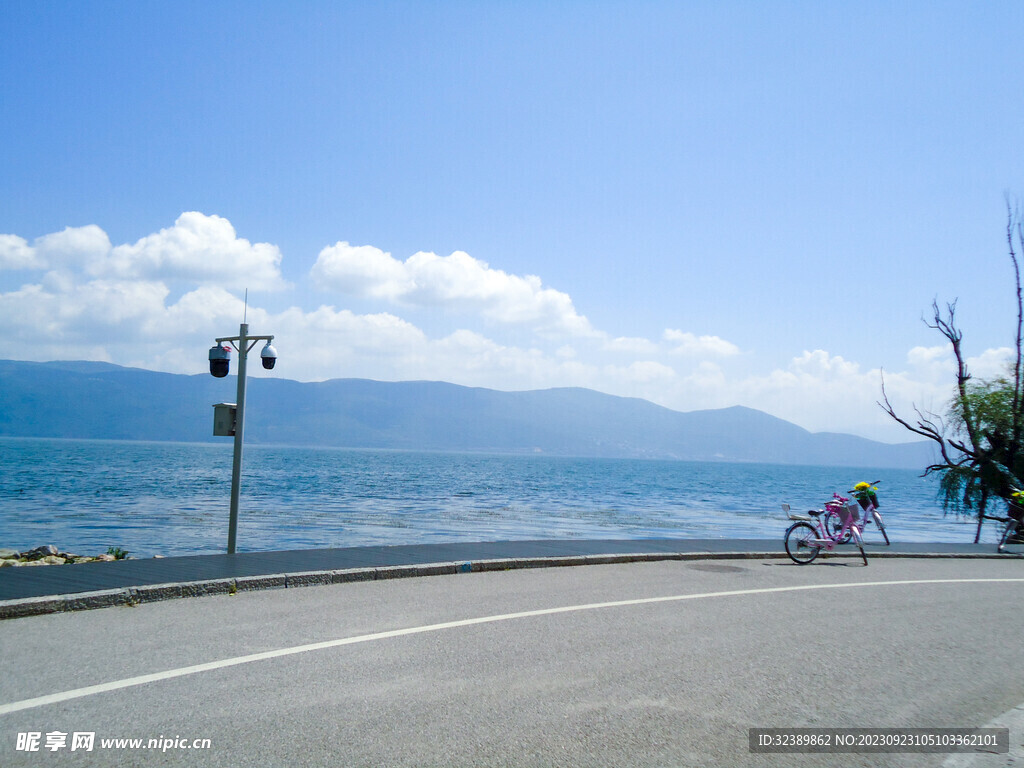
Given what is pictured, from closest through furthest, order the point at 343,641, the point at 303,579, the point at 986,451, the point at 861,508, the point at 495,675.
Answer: the point at 495,675, the point at 343,641, the point at 303,579, the point at 861,508, the point at 986,451

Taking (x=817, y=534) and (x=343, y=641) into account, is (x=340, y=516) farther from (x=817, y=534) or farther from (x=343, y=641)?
(x=343, y=641)

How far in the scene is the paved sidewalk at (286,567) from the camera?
8625 millimetres

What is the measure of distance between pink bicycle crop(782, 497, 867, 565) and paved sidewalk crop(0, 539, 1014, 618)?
880mm

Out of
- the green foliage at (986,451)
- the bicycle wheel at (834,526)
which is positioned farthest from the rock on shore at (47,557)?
the green foliage at (986,451)

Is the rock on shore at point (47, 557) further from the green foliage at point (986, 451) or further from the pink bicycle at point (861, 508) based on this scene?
the green foliage at point (986, 451)

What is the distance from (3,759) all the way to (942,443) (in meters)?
29.8

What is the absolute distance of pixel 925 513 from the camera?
58.2m

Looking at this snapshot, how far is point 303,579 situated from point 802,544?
9216 mm

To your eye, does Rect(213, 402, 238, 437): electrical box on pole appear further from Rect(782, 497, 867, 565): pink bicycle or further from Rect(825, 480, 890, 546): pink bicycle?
Rect(825, 480, 890, 546): pink bicycle

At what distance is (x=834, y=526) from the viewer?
15133 mm

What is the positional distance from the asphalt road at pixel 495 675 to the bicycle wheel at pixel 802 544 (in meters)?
4.17

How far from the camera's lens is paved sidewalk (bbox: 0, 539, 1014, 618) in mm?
8625

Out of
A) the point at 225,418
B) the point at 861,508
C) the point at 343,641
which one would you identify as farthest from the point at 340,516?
the point at 343,641

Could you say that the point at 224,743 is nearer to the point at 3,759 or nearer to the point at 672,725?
the point at 3,759
